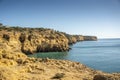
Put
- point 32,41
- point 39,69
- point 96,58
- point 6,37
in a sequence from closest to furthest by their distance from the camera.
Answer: point 39,69 < point 96,58 < point 6,37 < point 32,41

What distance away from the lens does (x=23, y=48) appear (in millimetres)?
70812

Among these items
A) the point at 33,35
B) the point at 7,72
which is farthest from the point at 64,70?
the point at 33,35

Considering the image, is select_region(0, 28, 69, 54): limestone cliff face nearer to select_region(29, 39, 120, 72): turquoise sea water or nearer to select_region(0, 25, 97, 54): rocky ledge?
select_region(0, 25, 97, 54): rocky ledge

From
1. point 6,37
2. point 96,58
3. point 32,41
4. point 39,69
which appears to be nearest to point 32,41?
point 32,41

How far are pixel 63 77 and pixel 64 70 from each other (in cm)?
394

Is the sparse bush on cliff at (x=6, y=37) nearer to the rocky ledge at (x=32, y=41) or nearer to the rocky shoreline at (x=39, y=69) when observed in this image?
the rocky ledge at (x=32, y=41)

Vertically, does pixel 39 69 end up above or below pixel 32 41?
below

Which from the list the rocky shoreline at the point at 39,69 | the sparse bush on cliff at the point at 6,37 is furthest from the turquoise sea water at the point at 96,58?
the rocky shoreline at the point at 39,69

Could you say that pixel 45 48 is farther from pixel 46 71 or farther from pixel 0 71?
pixel 0 71

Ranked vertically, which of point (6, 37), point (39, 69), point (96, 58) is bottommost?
point (96, 58)

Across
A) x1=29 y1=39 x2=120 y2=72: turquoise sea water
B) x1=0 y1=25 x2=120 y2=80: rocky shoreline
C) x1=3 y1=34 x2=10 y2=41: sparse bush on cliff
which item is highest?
x1=3 y1=34 x2=10 y2=41: sparse bush on cliff

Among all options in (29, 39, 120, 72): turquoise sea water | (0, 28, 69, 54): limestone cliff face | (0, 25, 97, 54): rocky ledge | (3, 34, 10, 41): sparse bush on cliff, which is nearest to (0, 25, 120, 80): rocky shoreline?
(29, 39, 120, 72): turquoise sea water

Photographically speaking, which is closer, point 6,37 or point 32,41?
point 6,37

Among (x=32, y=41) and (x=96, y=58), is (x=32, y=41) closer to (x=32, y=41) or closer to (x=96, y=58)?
(x=32, y=41)
